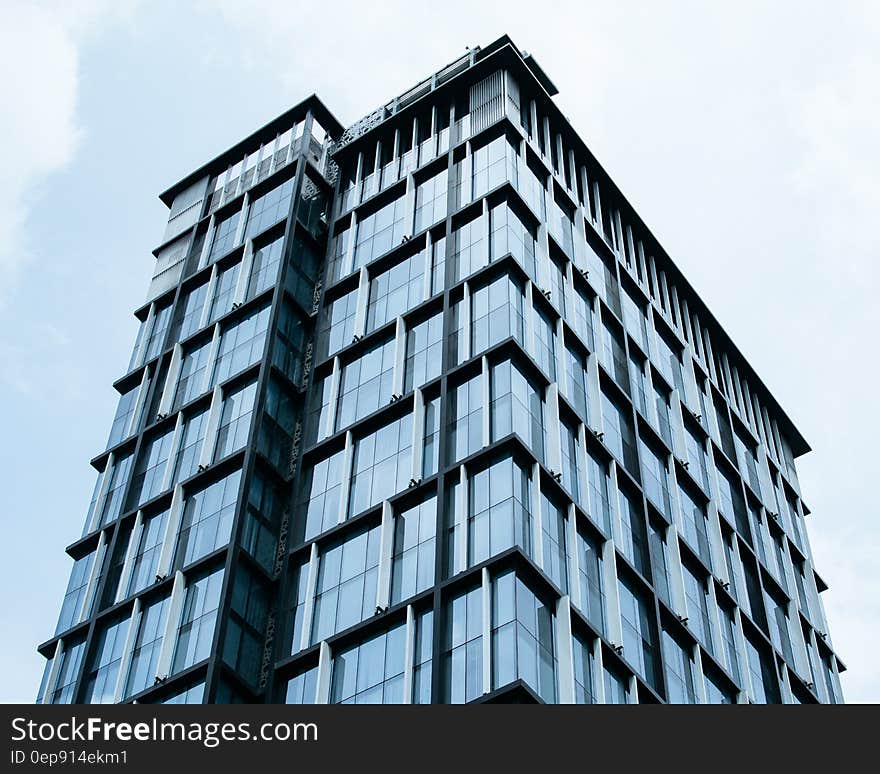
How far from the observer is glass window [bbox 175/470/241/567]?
6084 cm

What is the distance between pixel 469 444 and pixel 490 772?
98.0 feet

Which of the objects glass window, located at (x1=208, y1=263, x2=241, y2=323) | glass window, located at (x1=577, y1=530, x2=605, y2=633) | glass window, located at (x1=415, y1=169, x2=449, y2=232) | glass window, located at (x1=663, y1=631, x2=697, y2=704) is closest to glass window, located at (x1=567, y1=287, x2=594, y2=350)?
glass window, located at (x1=415, y1=169, x2=449, y2=232)

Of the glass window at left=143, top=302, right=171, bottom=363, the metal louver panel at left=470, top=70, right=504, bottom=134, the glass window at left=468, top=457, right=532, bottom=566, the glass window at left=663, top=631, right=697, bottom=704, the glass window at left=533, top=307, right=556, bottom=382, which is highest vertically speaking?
the metal louver panel at left=470, top=70, right=504, bottom=134

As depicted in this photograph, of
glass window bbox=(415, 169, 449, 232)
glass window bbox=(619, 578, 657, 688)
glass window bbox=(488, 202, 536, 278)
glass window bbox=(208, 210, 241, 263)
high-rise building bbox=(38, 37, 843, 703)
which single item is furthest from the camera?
glass window bbox=(208, 210, 241, 263)

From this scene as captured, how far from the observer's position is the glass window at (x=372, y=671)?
5084 centimetres

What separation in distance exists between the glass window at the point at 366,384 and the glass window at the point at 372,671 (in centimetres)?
1304

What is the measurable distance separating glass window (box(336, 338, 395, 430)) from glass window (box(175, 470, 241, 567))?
A: 6.06 meters

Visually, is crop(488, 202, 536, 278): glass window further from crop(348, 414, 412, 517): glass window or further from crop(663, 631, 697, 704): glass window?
crop(663, 631, 697, 704): glass window

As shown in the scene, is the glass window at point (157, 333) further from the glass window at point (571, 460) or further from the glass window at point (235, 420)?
the glass window at point (571, 460)

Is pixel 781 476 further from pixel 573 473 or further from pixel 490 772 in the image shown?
pixel 490 772

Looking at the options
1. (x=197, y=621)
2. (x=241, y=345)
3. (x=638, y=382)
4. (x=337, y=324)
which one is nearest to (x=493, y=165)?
(x=337, y=324)

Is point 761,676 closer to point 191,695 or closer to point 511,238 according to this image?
point 511,238

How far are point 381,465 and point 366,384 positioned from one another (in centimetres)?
621

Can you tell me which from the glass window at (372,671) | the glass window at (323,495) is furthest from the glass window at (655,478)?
the glass window at (372,671)
